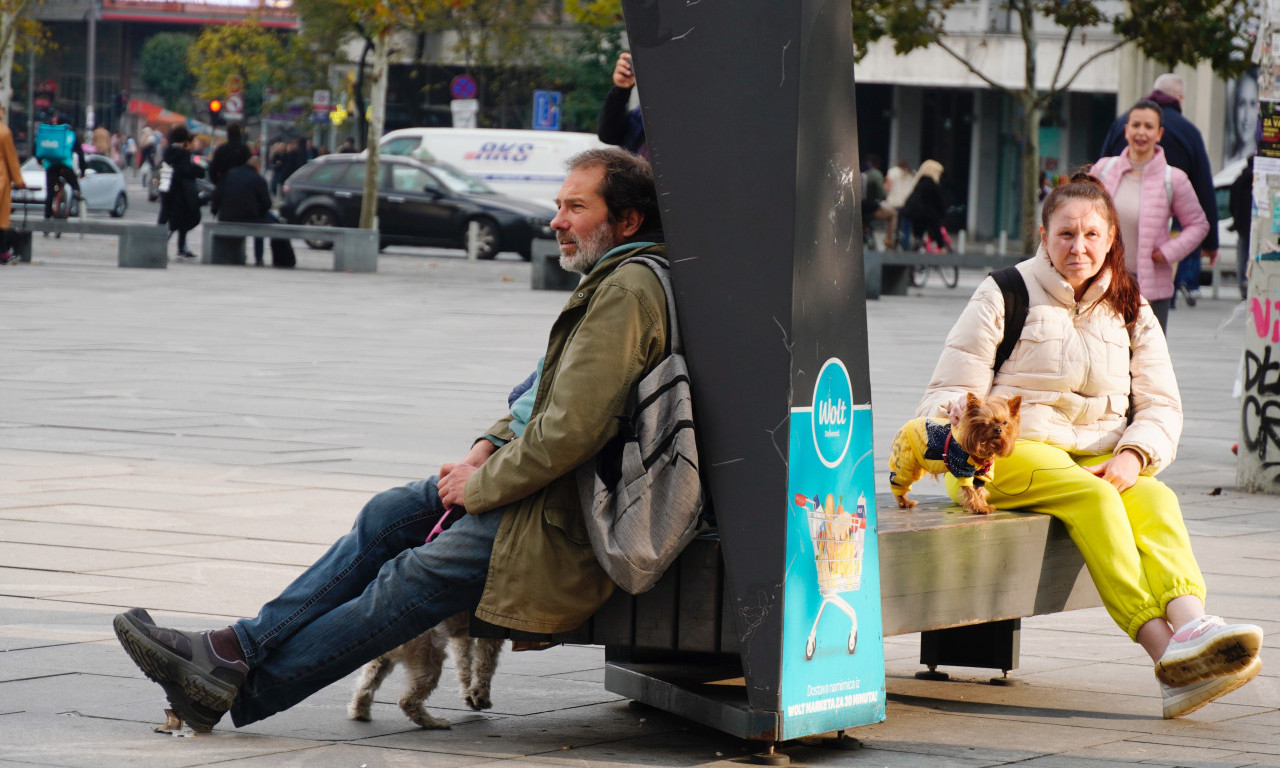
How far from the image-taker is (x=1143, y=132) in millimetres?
9023

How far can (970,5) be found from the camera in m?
43.1

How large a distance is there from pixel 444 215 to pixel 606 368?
83.2 feet

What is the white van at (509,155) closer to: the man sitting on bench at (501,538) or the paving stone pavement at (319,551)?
the paving stone pavement at (319,551)

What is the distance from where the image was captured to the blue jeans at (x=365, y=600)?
4281mm

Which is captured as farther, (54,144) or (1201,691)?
(54,144)

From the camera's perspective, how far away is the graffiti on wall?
8719 millimetres

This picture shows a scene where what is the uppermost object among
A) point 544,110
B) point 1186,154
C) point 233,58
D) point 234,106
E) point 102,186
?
point 233,58

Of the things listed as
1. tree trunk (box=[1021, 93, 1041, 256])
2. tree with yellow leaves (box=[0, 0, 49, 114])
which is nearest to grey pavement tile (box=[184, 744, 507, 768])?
tree trunk (box=[1021, 93, 1041, 256])

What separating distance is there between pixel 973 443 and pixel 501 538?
1.41 m

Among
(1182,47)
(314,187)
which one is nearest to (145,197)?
(314,187)

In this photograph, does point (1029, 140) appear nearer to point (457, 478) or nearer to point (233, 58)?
point (457, 478)

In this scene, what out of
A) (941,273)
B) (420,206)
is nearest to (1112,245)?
(941,273)

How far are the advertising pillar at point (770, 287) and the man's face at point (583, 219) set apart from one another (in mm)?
284

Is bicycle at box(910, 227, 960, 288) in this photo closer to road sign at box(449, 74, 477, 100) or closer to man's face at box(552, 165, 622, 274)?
road sign at box(449, 74, 477, 100)
